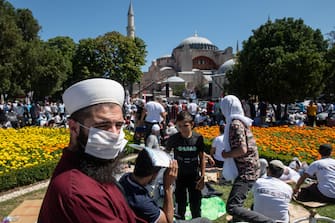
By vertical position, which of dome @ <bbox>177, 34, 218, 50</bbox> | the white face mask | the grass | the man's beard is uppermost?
dome @ <bbox>177, 34, 218, 50</bbox>

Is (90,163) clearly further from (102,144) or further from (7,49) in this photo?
(7,49)

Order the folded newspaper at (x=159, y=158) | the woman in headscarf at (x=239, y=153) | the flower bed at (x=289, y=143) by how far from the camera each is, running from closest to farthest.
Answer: the folded newspaper at (x=159, y=158) < the woman in headscarf at (x=239, y=153) < the flower bed at (x=289, y=143)

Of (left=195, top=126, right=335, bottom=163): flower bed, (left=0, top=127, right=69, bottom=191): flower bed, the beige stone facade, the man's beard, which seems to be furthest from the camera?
the beige stone facade

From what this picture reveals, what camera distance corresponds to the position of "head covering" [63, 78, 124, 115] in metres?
1.57

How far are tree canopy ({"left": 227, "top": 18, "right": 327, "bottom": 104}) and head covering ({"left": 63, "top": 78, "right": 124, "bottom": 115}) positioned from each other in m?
20.2

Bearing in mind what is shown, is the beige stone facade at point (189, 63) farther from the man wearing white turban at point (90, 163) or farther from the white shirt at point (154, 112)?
the man wearing white turban at point (90, 163)

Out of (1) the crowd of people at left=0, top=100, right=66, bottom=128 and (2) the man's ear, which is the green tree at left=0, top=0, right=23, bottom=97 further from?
(2) the man's ear

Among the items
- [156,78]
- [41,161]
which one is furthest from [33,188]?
[156,78]

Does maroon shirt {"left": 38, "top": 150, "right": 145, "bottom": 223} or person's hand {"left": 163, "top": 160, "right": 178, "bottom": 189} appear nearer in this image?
maroon shirt {"left": 38, "top": 150, "right": 145, "bottom": 223}

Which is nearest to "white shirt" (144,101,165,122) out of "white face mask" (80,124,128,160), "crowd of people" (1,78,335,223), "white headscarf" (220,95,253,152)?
"crowd of people" (1,78,335,223)

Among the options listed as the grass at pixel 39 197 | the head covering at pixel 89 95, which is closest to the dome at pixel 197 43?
the grass at pixel 39 197

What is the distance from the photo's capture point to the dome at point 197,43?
9945 cm

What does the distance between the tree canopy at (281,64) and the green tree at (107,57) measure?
21.6 m

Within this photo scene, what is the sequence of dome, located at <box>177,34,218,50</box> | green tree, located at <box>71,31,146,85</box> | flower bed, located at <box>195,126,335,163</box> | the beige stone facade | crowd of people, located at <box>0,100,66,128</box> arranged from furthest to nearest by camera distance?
1. dome, located at <box>177,34,218,50</box>
2. the beige stone facade
3. green tree, located at <box>71,31,146,85</box>
4. crowd of people, located at <box>0,100,66,128</box>
5. flower bed, located at <box>195,126,335,163</box>
